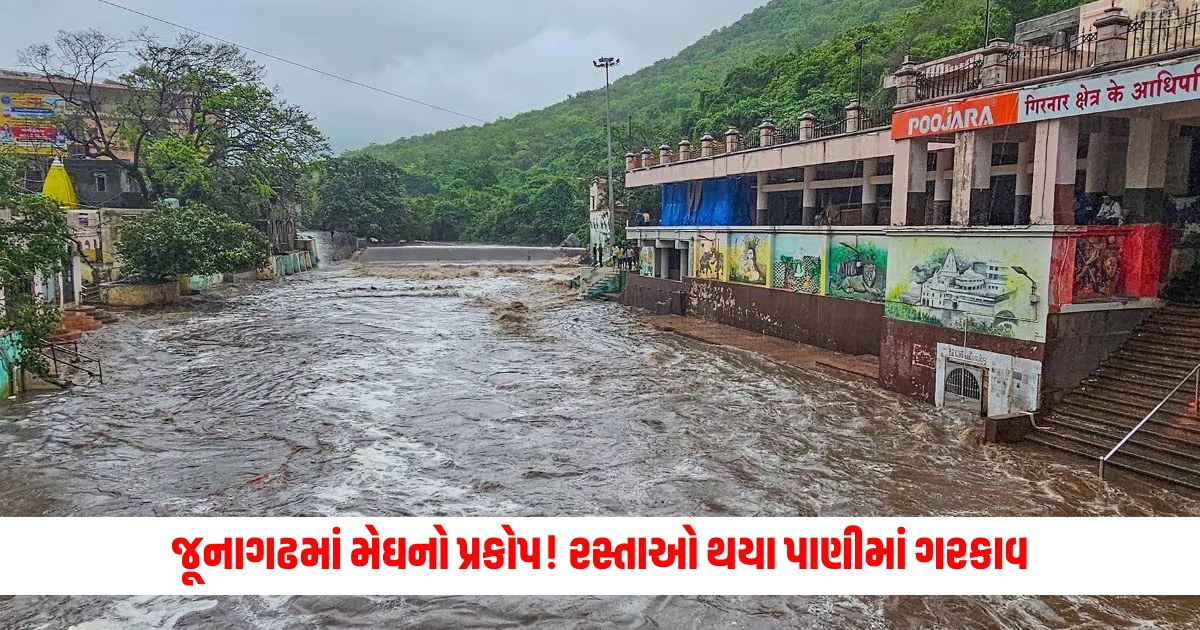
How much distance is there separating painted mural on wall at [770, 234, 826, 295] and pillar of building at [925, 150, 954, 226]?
11.9 feet

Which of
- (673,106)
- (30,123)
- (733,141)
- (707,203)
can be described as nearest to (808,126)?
(733,141)

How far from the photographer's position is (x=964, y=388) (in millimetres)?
A: 15188

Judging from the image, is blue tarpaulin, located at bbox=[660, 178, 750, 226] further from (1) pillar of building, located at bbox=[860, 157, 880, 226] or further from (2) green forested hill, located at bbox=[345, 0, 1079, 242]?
(2) green forested hill, located at bbox=[345, 0, 1079, 242]

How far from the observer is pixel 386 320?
3136 cm

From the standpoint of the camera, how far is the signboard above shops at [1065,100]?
1210cm

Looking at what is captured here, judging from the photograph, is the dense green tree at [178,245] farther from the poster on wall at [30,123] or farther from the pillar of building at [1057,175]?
the pillar of building at [1057,175]

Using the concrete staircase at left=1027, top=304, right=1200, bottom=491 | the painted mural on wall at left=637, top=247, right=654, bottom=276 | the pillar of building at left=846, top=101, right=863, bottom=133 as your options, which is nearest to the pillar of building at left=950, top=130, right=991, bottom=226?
the concrete staircase at left=1027, top=304, right=1200, bottom=491

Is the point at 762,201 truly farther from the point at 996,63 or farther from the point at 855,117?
the point at 996,63

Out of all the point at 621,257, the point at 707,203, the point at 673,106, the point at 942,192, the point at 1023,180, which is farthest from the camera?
the point at 673,106

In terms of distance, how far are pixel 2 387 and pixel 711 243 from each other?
21526mm

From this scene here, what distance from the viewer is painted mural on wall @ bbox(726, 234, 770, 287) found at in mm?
25375

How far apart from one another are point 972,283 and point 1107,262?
2.23 metres

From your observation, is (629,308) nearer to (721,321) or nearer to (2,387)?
(721,321)

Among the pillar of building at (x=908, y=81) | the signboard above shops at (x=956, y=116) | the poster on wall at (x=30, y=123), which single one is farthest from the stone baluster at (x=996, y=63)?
the poster on wall at (x=30, y=123)
